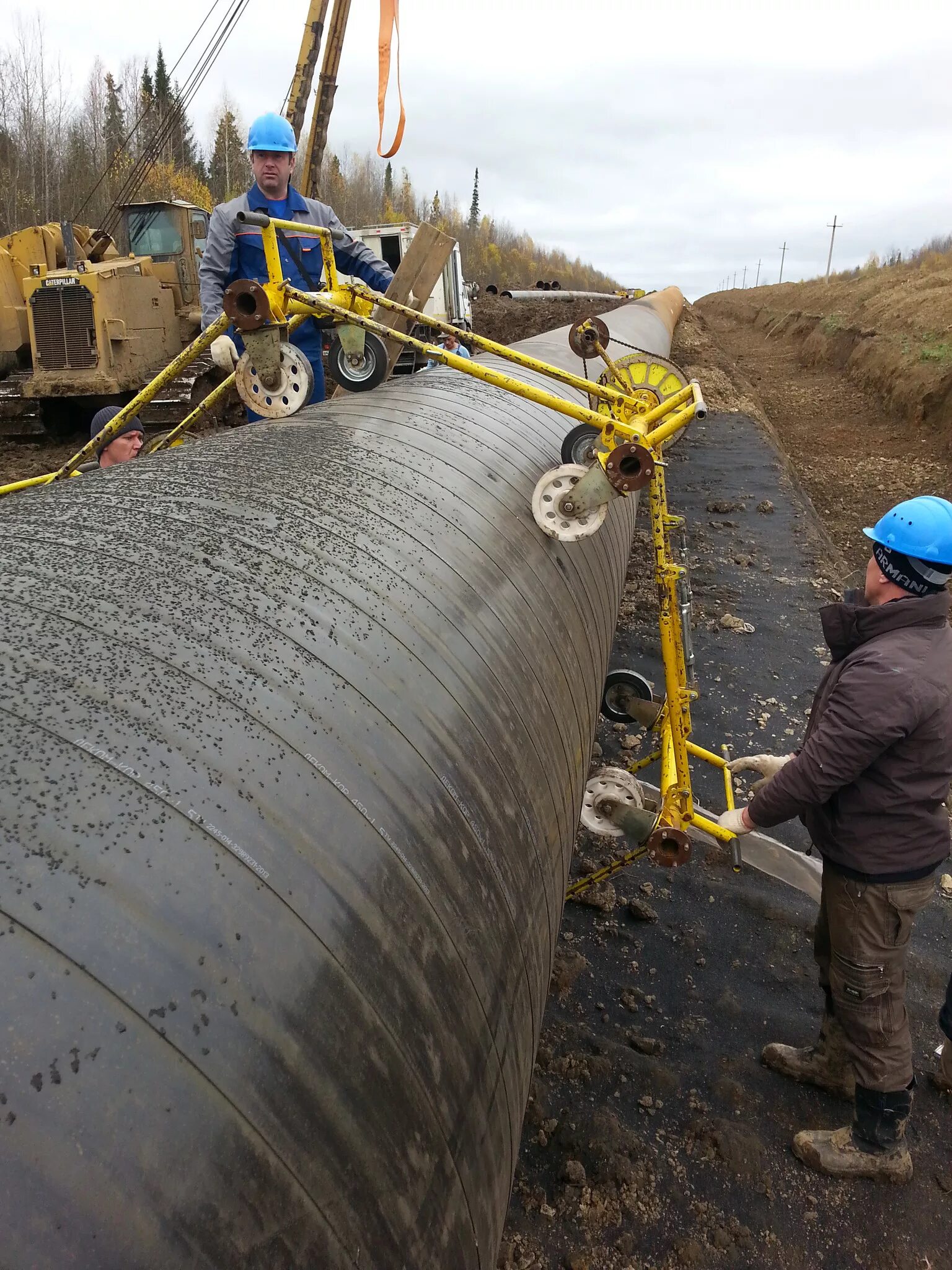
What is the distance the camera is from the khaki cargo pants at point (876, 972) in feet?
8.83

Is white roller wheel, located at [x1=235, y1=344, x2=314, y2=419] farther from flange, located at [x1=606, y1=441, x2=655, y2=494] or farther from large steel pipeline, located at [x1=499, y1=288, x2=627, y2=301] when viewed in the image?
large steel pipeline, located at [x1=499, y1=288, x2=627, y2=301]

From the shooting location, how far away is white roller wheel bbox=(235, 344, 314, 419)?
9.41ft

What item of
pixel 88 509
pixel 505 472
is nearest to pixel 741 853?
pixel 505 472

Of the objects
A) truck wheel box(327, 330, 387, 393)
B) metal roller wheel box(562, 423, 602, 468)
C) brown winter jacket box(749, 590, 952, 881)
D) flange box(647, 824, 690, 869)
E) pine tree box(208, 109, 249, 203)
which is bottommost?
flange box(647, 824, 690, 869)

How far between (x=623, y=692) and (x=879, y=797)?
1.35m

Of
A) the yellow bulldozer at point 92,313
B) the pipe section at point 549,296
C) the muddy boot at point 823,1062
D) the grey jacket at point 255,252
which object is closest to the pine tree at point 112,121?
the pipe section at point 549,296

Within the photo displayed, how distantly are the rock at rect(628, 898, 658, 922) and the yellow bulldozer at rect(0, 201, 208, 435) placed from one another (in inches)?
372

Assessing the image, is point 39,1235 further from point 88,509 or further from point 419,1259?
point 88,509

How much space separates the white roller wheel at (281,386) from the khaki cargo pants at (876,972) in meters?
2.47

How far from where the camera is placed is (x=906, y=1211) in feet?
8.83

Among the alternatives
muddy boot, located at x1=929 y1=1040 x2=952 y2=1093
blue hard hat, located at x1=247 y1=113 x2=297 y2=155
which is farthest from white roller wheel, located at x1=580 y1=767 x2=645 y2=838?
blue hard hat, located at x1=247 y1=113 x2=297 y2=155

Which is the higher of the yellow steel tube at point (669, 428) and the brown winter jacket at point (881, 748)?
the yellow steel tube at point (669, 428)

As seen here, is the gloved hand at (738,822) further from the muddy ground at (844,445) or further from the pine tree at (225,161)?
the pine tree at (225,161)

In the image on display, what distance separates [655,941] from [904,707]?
1772 mm
